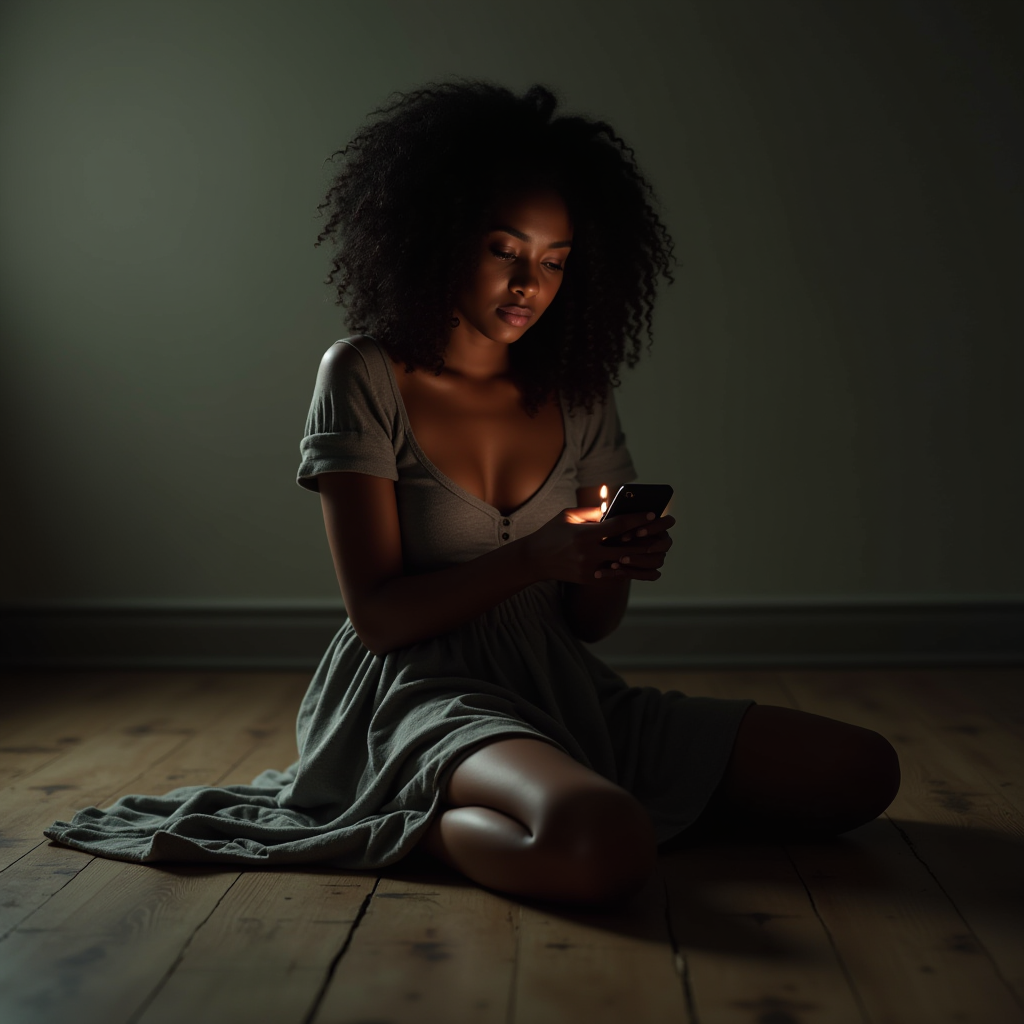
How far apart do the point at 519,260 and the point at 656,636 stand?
1637mm

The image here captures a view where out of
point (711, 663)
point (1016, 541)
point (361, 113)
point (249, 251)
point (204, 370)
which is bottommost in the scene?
point (711, 663)

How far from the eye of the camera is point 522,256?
66.3 inches

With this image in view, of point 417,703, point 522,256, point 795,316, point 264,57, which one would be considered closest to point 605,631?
point 417,703

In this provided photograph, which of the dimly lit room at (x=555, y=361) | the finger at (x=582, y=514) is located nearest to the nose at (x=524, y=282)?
the dimly lit room at (x=555, y=361)

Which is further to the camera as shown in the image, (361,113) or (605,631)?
(361,113)

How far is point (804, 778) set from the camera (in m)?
1.64

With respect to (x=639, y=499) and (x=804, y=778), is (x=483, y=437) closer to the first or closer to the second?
(x=639, y=499)

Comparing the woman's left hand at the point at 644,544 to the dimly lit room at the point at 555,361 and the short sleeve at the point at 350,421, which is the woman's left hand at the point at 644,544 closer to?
the dimly lit room at the point at 555,361

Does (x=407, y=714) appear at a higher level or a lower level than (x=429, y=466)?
lower

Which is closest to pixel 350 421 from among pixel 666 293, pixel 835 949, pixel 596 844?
pixel 596 844

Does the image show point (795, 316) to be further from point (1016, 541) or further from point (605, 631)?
point (605, 631)

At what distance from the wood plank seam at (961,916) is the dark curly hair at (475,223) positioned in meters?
0.82

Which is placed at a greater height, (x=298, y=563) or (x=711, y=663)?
(x=298, y=563)

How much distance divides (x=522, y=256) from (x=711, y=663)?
5.54ft
